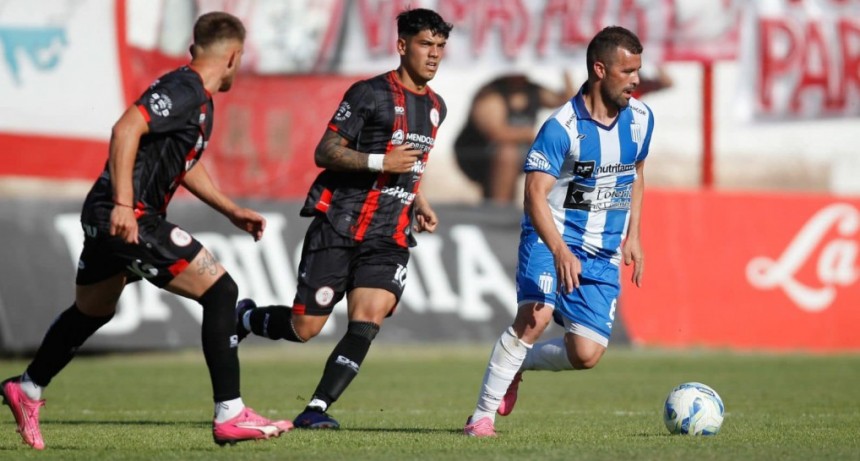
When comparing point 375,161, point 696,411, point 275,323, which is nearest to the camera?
point 696,411

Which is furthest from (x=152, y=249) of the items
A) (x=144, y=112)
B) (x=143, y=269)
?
(x=144, y=112)

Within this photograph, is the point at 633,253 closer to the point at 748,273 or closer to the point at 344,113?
the point at 344,113

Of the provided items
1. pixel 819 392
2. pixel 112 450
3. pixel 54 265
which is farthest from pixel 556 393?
pixel 54 265

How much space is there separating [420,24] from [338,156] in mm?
906

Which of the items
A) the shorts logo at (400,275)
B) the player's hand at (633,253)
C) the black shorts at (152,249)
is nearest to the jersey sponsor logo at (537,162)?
the player's hand at (633,253)

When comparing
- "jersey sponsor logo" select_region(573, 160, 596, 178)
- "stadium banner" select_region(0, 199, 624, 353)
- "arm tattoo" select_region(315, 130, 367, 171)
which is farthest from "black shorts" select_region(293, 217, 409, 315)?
"stadium banner" select_region(0, 199, 624, 353)

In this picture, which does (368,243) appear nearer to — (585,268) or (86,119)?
(585,268)

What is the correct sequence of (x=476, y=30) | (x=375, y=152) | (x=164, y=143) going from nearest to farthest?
(x=164, y=143) < (x=375, y=152) < (x=476, y=30)

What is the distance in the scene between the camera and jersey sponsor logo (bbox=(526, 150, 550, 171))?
7.22 meters

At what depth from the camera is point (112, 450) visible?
656cm

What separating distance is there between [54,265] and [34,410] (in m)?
7.59

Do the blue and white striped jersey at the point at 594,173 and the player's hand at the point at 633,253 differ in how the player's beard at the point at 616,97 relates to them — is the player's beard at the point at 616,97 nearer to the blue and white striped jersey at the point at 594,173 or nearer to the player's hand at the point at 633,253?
the blue and white striped jersey at the point at 594,173

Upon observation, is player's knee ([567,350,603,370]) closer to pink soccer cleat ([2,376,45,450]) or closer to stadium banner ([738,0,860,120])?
pink soccer cleat ([2,376,45,450])

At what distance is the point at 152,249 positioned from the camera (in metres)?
6.27
